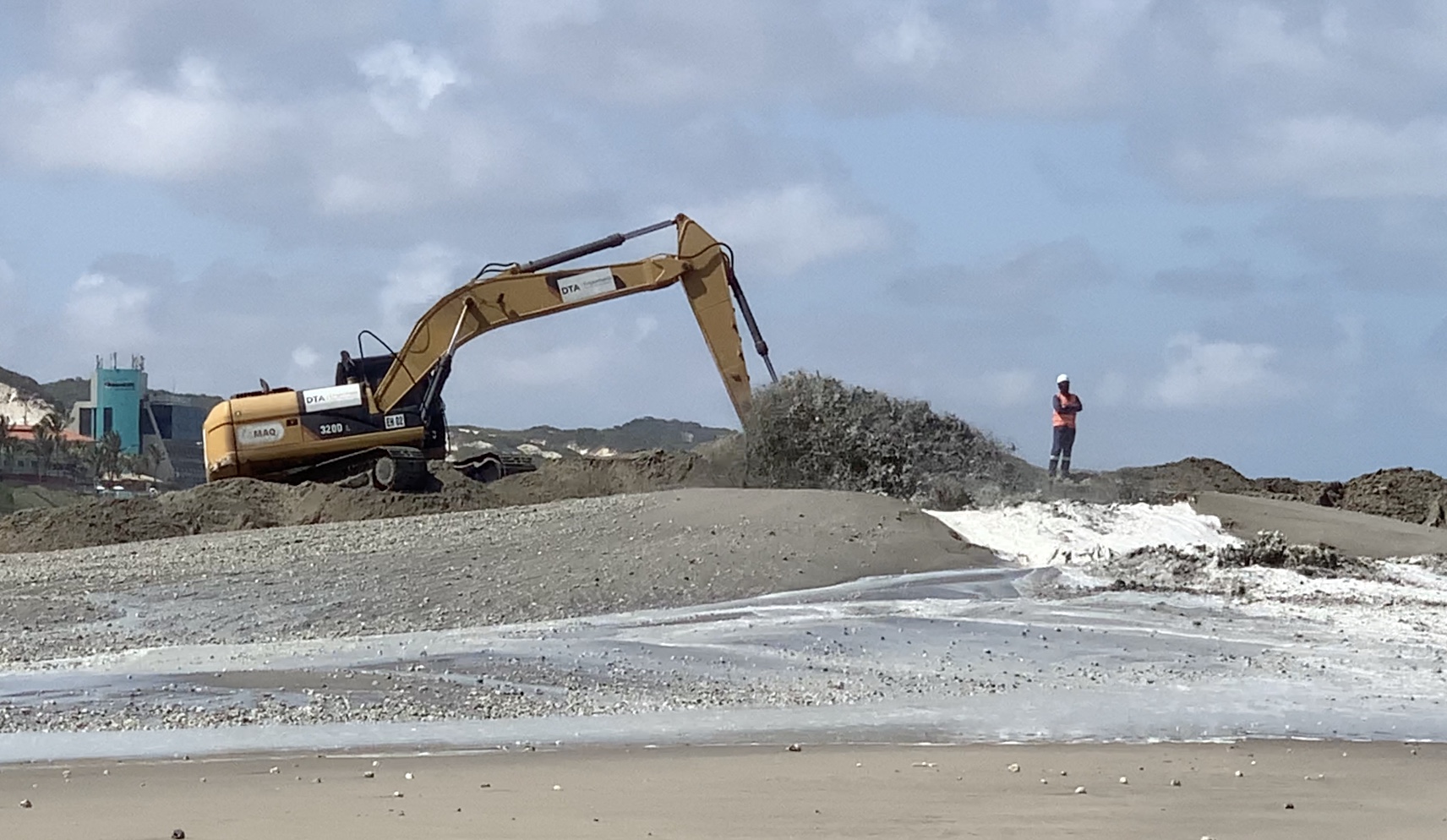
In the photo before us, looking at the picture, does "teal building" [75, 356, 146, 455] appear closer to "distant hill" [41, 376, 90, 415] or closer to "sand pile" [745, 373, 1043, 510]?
"distant hill" [41, 376, 90, 415]

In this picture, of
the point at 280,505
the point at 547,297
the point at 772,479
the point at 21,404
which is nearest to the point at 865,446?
the point at 772,479

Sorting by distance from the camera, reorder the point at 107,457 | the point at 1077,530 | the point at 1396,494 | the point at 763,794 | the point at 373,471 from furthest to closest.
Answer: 1. the point at 107,457
2. the point at 1396,494
3. the point at 373,471
4. the point at 1077,530
5. the point at 763,794

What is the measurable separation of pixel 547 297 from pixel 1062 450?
24.2 feet

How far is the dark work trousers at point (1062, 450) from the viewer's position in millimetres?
21906

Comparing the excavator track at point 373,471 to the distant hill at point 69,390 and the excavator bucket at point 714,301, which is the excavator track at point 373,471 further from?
the distant hill at point 69,390

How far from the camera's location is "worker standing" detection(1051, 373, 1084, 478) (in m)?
21.8

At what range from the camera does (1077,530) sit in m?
17.8

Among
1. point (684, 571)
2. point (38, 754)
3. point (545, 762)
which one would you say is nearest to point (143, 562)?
point (684, 571)

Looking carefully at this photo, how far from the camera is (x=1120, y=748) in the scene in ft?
29.6

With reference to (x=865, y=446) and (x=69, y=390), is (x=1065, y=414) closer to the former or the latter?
(x=865, y=446)

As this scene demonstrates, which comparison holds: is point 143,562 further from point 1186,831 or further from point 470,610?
point 1186,831

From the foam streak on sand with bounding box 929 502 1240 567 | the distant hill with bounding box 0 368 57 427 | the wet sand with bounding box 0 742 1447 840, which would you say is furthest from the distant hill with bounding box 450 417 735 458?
the wet sand with bounding box 0 742 1447 840

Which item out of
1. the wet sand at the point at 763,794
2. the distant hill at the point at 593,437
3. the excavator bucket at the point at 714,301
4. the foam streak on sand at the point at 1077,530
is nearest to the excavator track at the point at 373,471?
the excavator bucket at the point at 714,301

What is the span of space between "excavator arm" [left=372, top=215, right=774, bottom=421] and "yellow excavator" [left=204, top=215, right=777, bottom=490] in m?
0.01
